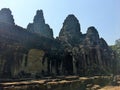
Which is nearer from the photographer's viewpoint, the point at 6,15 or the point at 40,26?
the point at 6,15

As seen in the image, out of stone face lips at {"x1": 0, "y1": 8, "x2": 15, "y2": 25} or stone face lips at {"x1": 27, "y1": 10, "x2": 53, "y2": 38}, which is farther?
stone face lips at {"x1": 27, "y1": 10, "x2": 53, "y2": 38}

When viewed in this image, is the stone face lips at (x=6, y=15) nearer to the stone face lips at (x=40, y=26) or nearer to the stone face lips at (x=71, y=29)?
the stone face lips at (x=40, y=26)

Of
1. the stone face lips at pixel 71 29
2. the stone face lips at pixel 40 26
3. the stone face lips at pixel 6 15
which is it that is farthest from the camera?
the stone face lips at pixel 40 26

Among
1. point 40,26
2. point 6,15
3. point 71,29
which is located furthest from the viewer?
point 40,26

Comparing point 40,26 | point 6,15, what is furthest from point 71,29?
point 6,15

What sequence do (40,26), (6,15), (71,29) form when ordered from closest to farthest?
1. (6,15)
2. (71,29)
3. (40,26)

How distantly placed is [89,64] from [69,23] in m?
18.2

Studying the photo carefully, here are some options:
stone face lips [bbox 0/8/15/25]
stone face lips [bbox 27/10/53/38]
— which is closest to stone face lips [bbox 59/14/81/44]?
stone face lips [bbox 27/10/53/38]

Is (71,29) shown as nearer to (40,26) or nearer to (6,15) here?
(40,26)

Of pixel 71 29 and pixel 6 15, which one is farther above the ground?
pixel 6 15

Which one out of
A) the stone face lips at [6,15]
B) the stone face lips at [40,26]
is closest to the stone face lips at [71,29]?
the stone face lips at [40,26]

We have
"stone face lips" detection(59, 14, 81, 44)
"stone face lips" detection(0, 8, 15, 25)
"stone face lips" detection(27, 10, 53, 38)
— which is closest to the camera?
"stone face lips" detection(0, 8, 15, 25)

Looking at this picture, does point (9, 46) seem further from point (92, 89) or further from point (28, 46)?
point (92, 89)

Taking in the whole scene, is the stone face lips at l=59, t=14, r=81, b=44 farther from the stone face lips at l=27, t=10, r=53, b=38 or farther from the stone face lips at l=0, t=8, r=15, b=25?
the stone face lips at l=0, t=8, r=15, b=25
